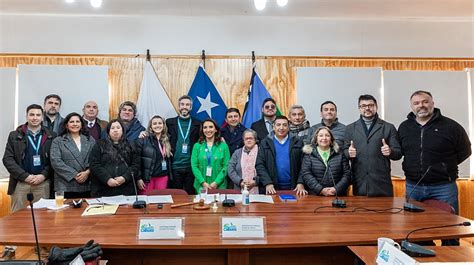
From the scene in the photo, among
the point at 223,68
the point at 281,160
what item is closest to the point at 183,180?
the point at 281,160

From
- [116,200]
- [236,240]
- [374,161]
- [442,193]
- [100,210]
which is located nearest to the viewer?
[236,240]

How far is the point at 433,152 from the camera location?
123 inches

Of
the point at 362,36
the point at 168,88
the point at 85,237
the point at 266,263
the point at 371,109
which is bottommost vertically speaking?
the point at 266,263

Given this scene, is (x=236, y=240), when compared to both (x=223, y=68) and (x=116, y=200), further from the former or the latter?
(x=223, y=68)

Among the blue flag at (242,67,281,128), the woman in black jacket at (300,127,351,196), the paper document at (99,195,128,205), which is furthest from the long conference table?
the blue flag at (242,67,281,128)

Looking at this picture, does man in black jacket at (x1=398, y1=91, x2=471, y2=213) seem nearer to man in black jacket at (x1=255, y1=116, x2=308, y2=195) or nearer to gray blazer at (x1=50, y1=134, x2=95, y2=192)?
man in black jacket at (x1=255, y1=116, x2=308, y2=195)

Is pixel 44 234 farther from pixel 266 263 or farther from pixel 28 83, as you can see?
pixel 28 83

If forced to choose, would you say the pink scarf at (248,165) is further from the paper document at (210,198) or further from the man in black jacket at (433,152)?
the man in black jacket at (433,152)

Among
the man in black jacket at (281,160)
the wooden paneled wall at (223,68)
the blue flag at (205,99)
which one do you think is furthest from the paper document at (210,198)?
the wooden paneled wall at (223,68)

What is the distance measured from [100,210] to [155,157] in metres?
1.20

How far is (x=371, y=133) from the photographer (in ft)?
10.8

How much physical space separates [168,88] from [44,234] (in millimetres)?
2984

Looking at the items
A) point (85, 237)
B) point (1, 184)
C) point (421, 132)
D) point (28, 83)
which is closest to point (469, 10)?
point (421, 132)

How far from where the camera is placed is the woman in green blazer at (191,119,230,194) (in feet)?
11.9
